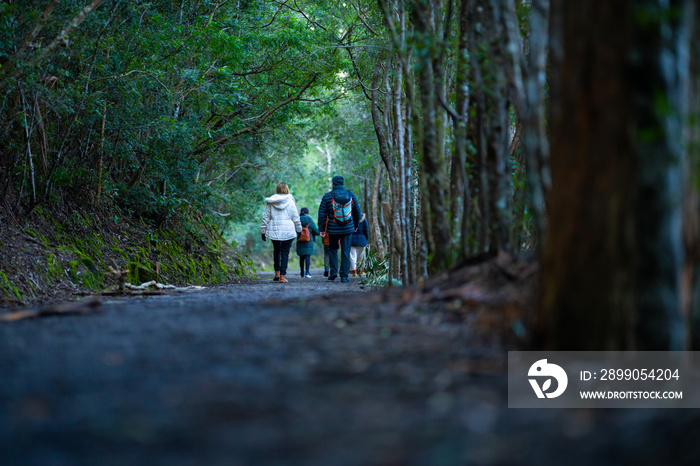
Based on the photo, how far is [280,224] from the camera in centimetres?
1449

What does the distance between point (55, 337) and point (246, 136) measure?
13891 millimetres

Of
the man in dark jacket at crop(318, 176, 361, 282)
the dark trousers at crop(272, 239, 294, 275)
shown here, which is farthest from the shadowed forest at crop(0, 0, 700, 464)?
the dark trousers at crop(272, 239, 294, 275)

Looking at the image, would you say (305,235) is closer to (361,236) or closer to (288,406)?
(361,236)

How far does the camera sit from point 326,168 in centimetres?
4094

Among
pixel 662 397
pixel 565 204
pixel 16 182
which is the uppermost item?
pixel 16 182

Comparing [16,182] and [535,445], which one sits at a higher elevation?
[16,182]

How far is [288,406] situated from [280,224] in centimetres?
1191

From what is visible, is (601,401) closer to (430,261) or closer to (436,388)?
(436,388)

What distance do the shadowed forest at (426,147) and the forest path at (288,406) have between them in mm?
558

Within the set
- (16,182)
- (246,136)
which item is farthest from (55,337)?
(246,136)

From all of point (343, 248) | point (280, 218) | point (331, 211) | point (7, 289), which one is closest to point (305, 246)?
point (280, 218)

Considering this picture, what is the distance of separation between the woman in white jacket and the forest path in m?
10.3

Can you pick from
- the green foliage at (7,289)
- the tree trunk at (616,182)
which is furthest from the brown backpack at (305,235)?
the tree trunk at (616,182)

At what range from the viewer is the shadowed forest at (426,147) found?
9.65ft
